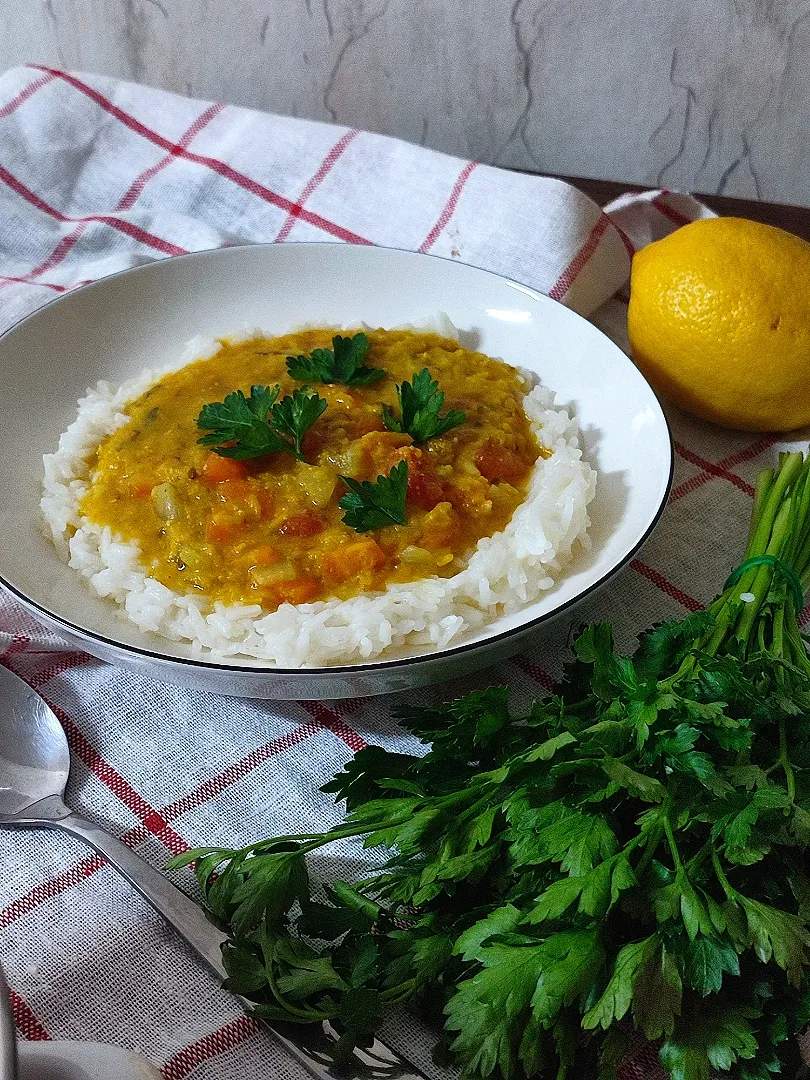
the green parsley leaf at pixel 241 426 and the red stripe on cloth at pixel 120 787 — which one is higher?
the green parsley leaf at pixel 241 426

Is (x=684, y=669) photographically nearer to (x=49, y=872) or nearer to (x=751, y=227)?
(x=49, y=872)

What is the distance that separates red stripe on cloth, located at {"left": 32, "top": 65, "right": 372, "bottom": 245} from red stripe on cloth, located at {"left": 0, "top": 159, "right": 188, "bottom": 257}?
13.0 inches

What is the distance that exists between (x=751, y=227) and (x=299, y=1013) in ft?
6.85

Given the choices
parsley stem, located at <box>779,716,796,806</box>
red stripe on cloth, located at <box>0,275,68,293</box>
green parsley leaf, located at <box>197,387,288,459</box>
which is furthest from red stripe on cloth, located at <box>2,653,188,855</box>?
red stripe on cloth, located at <box>0,275,68,293</box>

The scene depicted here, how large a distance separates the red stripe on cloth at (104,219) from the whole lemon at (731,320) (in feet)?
4.89

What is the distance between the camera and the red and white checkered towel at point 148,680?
1.63m

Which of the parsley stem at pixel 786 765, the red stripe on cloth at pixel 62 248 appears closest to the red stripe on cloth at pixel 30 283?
the red stripe on cloth at pixel 62 248

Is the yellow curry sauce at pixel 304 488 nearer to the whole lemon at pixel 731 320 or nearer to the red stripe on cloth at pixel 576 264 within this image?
the whole lemon at pixel 731 320

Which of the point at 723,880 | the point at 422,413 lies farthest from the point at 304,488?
the point at 723,880

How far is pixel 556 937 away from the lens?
4.49ft

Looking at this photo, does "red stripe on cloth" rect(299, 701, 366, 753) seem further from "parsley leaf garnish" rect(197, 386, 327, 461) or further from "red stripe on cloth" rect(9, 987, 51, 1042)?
"red stripe on cloth" rect(9, 987, 51, 1042)

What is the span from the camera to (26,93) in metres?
3.68

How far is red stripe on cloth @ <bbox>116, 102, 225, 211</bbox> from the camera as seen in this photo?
11.7 ft

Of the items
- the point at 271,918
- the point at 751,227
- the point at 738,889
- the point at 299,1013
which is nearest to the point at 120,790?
the point at 271,918
